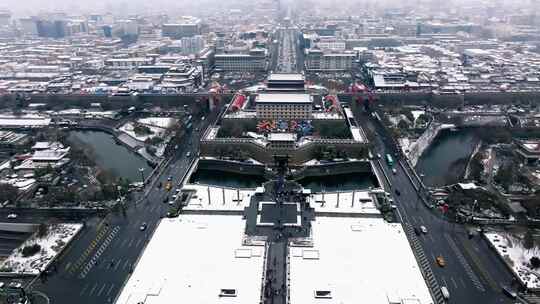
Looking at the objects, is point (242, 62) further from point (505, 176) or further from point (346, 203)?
point (505, 176)

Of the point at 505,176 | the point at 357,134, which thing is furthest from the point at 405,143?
the point at 505,176

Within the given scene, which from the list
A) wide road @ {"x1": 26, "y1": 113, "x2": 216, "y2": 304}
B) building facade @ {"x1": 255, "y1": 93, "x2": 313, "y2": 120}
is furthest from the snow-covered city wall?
wide road @ {"x1": 26, "y1": 113, "x2": 216, "y2": 304}

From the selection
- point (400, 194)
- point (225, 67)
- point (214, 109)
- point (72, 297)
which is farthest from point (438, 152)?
point (225, 67)

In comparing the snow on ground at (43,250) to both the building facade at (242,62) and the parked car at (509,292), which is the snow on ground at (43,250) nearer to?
the parked car at (509,292)

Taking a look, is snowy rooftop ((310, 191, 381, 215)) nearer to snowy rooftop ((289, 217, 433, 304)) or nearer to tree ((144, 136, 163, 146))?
snowy rooftop ((289, 217, 433, 304))

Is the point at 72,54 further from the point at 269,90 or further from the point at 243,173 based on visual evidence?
the point at 243,173
